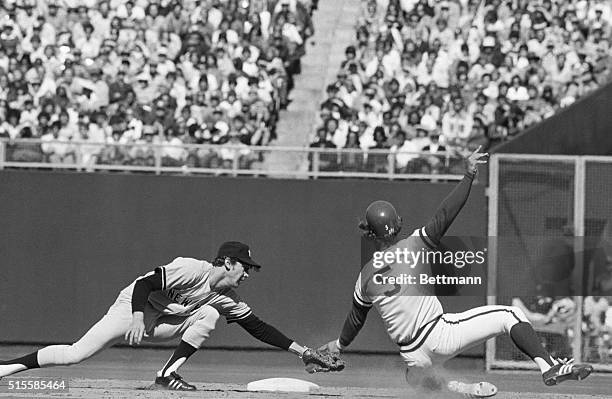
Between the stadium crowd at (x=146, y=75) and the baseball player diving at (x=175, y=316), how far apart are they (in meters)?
4.83

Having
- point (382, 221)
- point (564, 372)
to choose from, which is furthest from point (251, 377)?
point (564, 372)

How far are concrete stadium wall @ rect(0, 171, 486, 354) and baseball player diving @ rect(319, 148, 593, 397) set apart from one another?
5.86 metres

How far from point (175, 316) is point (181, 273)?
0.58m

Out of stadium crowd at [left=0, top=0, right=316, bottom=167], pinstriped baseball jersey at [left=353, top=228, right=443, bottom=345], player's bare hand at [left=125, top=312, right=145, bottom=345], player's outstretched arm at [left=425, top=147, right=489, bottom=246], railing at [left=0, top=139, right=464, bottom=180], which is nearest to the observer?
player's outstretched arm at [left=425, top=147, right=489, bottom=246]

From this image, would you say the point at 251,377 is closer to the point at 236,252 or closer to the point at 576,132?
the point at 236,252

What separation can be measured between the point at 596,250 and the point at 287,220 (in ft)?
13.2

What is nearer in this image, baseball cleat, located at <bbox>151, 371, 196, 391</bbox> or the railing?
baseball cleat, located at <bbox>151, 371, 196, 391</bbox>

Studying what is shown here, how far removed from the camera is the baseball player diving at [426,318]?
30.2ft

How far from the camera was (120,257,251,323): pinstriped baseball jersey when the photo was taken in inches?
408

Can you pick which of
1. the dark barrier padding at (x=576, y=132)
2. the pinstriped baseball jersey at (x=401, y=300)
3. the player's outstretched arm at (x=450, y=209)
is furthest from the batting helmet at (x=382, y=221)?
the dark barrier padding at (x=576, y=132)

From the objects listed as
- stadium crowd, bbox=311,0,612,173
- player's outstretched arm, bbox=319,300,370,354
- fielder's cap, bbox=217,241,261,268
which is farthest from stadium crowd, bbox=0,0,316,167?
player's outstretched arm, bbox=319,300,370,354

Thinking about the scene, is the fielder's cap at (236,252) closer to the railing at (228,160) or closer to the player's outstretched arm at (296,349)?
the player's outstretched arm at (296,349)

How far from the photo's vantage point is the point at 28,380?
11.6 meters

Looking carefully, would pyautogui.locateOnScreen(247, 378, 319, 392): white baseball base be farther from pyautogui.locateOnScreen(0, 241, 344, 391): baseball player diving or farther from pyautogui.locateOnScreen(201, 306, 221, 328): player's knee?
pyautogui.locateOnScreen(201, 306, 221, 328): player's knee
